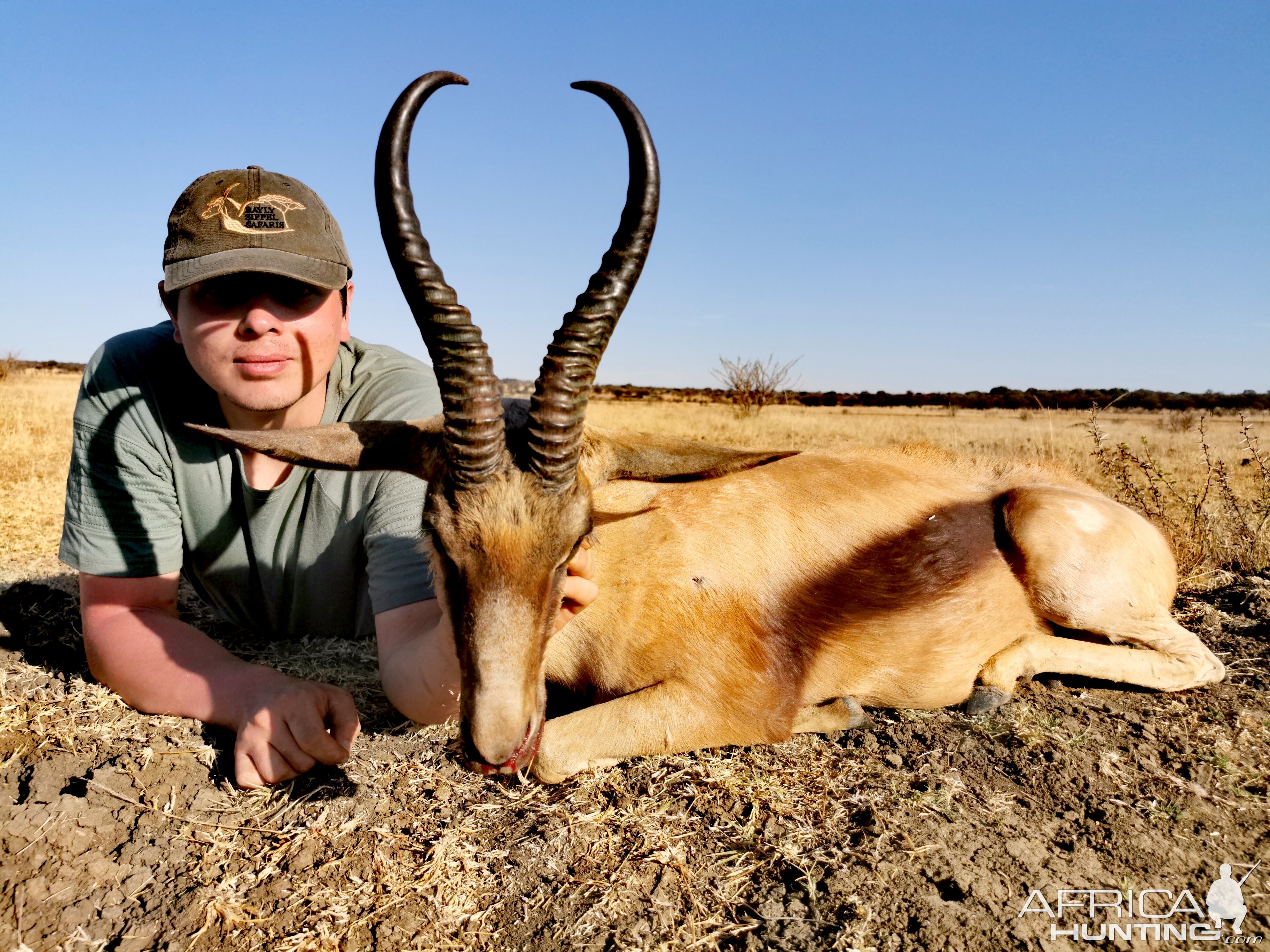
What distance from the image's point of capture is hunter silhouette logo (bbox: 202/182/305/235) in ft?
12.9

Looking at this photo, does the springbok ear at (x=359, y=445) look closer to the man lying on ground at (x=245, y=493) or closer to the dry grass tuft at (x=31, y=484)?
the man lying on ground at (x=245, y=493)

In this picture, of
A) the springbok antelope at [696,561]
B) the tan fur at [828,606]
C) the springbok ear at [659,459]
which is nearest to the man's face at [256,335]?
the springbok antelope at [696,561]

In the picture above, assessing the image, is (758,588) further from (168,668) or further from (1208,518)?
(1208,518)

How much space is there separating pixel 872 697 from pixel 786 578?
Result: 91 cm

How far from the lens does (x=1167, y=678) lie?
491 centimetres

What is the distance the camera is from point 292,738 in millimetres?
3545

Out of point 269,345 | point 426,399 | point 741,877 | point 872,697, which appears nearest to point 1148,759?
point 872,697

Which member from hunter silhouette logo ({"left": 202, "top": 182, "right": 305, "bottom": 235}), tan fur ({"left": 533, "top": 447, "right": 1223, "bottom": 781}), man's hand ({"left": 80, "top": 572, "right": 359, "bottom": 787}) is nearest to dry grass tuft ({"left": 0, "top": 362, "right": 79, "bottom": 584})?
man's hand ({"left": 80, "top": 572, "right": 359, "bottom": 787})

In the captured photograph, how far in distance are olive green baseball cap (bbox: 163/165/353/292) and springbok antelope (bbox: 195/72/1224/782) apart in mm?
1134

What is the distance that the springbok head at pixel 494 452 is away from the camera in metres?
3.02

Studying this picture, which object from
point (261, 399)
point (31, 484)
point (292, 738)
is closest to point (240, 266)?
point (261, 399)

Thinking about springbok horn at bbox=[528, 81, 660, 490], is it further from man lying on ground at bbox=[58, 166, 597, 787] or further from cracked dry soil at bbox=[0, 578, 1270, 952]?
cracked dry soil at bbox=[0, 578, 1270, 952]

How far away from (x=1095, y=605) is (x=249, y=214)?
559 cm

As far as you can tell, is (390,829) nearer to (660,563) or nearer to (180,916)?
(180,916)
